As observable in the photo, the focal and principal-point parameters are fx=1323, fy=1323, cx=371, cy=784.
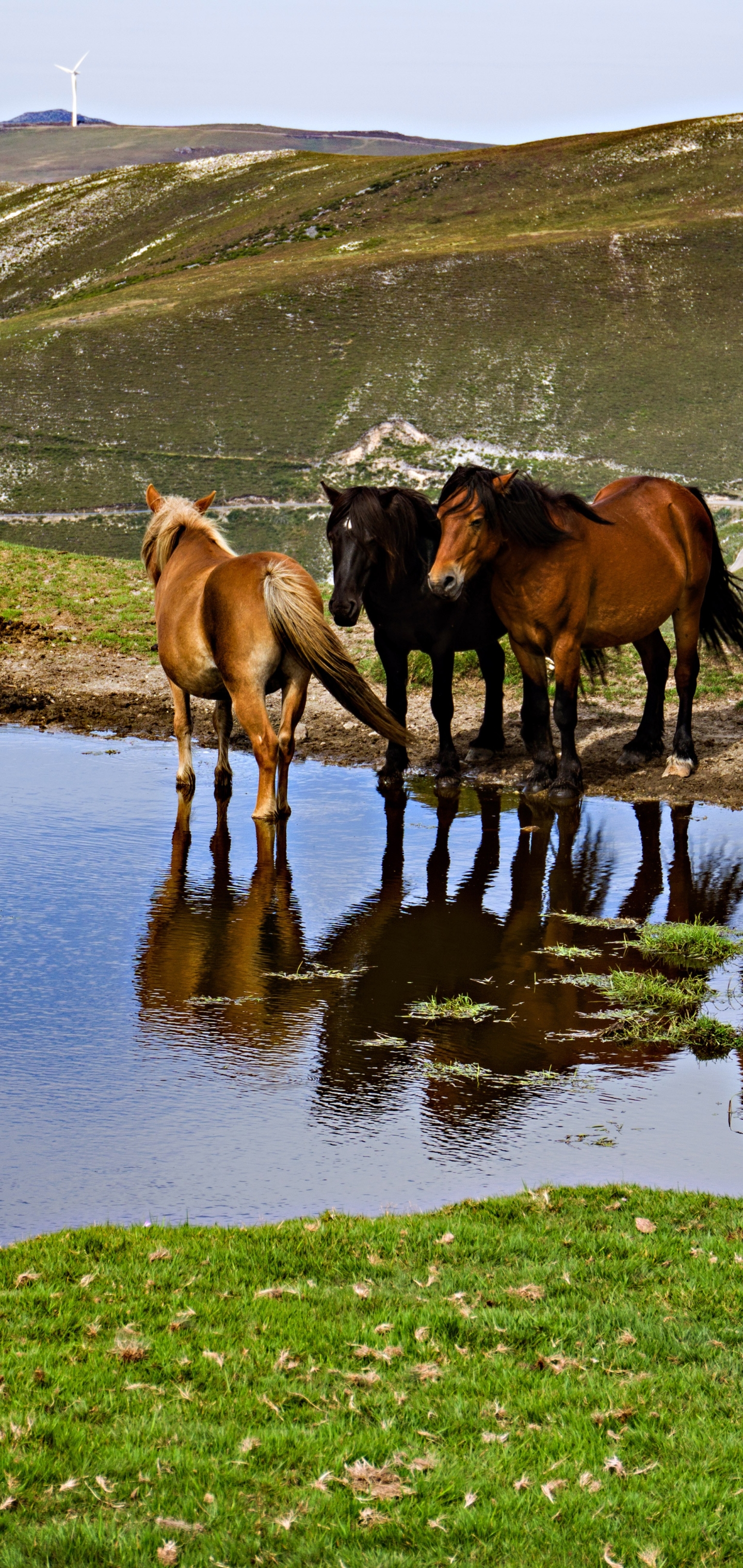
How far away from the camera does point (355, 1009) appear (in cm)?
625

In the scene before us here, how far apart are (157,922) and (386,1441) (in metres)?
4.49

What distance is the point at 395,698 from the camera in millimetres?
11086

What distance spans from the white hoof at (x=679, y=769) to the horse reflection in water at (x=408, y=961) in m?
1.16

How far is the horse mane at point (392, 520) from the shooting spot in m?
10.0

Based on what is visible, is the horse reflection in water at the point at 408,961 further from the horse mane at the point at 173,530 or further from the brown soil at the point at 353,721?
the horse mane at the point at 173,530

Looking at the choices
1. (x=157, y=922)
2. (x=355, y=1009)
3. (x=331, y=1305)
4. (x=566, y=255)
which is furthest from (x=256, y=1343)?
(x=566, y=255)

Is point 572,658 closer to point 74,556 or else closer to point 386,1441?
point 386,1441

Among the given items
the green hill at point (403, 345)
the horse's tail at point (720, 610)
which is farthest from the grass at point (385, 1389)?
the green hill at point (403, 345)

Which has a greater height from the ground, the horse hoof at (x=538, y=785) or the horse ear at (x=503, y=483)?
the horse ear at (x=503, y=483)

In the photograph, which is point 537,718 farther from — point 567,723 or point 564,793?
point 564,793

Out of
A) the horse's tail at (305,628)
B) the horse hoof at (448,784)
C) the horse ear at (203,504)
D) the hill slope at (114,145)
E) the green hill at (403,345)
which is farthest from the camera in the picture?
the hill slope at (114,145)

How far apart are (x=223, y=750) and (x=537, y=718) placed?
99.8 inches

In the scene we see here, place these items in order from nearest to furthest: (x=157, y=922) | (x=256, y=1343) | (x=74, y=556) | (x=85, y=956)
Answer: (x=256, y=1343), (x=85, y=956), (x=157, y=922), (x=74, y=556)

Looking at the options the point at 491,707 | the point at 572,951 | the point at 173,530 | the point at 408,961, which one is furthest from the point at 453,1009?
the point at 173,530
